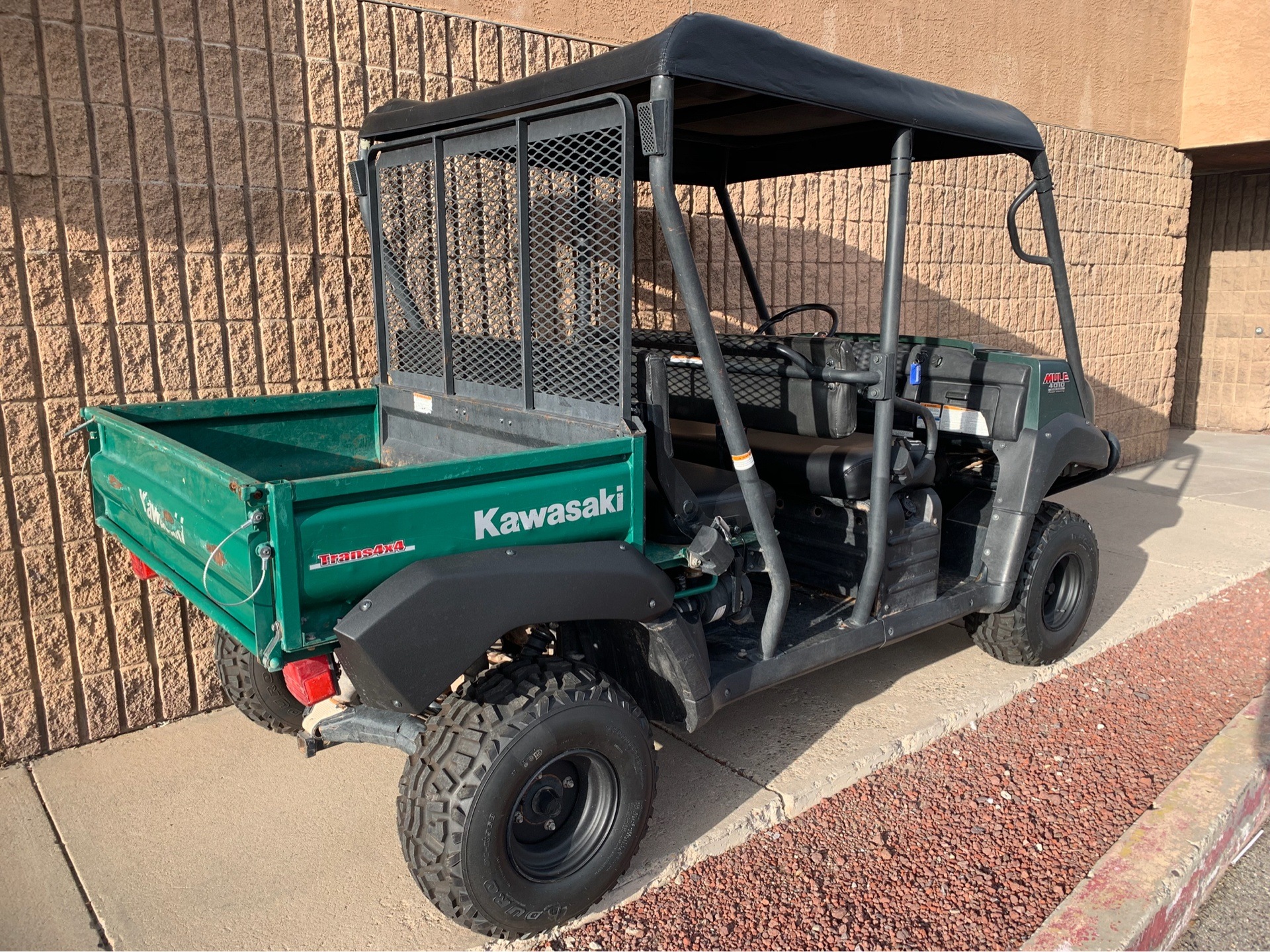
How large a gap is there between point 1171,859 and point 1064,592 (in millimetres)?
1815

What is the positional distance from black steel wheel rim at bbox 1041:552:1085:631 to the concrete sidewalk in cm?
24

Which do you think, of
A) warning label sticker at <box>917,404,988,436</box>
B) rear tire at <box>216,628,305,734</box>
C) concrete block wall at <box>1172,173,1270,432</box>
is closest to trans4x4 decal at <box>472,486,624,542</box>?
rear tire at <box>216,628,305,734</box>

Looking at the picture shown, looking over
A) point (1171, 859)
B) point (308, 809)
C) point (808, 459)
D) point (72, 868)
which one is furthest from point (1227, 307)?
point (72, 868)

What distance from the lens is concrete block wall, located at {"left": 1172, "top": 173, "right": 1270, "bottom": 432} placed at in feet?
36.0

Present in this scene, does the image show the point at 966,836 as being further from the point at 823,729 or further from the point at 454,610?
the point at 454,610

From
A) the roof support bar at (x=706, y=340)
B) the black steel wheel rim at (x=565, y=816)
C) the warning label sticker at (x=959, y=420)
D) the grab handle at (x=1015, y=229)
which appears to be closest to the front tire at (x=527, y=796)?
the black steel wheel rim at (x=565, y=816)

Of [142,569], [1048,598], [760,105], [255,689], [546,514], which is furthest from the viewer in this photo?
[1048,598]

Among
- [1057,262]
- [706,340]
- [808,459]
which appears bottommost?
[808,459]

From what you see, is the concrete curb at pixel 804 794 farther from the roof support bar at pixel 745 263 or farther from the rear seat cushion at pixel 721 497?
the roof support bar at pixel 745 263

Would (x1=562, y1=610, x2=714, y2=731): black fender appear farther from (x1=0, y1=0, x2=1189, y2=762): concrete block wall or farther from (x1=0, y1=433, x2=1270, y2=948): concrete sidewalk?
(x1=0, y1=0, x2=1189, y2=762): concrete block wall

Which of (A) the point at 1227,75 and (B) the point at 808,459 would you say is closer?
(B) the point at 808,459

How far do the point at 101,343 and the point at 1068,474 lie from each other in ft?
13.4

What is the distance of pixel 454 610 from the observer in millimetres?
2400

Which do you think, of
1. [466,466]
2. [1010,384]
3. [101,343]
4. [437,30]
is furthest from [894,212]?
[101,343]
